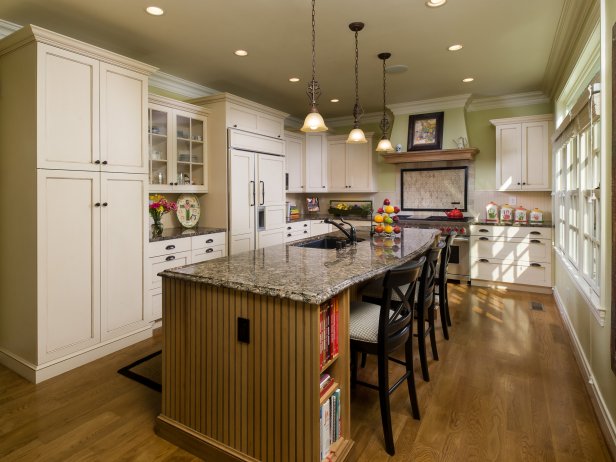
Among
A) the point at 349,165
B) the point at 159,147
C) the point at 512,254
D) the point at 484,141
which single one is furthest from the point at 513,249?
the point at 159,147

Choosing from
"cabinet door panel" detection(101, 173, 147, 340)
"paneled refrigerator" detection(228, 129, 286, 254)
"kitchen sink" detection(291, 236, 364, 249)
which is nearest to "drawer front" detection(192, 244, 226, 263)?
"paneled refrigerator" detection(228, 129, 286, 254)

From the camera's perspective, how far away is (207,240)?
4098 mm

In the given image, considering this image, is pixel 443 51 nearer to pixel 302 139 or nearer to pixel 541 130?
pixel 541 130

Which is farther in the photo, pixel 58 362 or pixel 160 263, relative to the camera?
pixel 160 263

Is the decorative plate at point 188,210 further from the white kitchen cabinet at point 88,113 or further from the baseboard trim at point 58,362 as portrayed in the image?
the baseboard trim at point 58,362

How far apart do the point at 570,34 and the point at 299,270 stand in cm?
316

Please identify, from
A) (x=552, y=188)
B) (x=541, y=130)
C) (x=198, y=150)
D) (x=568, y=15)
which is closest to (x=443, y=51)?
(x=568, y=15)

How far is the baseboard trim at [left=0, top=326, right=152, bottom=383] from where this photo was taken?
2.66 m

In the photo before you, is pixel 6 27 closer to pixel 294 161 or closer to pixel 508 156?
pixel 294 161

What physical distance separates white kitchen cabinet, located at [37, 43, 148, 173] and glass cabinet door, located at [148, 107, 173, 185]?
611mm

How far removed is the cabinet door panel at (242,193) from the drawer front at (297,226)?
894 mm

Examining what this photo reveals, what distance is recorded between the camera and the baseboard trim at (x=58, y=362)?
266 cm

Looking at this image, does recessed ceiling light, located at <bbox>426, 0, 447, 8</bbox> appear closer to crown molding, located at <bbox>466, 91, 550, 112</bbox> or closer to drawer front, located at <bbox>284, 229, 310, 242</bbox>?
crown molding, located at <bbox>466, 91, 550, 112</bbox>

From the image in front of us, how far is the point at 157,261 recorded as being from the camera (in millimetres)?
3531
